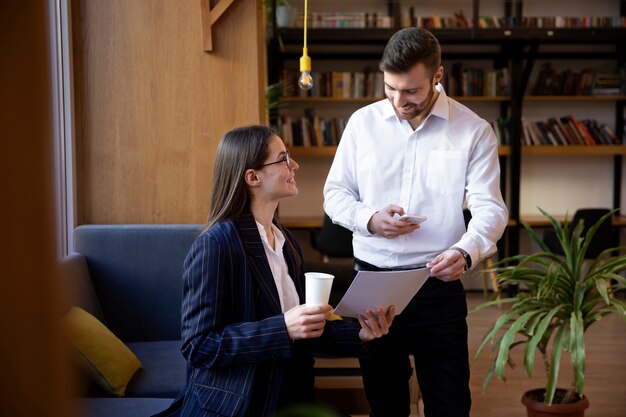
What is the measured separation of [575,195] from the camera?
7.79m

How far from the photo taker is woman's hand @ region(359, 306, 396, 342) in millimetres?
1963

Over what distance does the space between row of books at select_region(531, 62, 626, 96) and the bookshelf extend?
0.09m

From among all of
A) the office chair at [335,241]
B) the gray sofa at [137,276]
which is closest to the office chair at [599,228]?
the office chair at [335,241]

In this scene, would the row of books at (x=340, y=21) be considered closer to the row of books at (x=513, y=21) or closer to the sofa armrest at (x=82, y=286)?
the row of books at (x=513, y=21)

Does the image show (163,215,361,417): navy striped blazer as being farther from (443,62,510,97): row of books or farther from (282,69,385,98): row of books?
(443,62,510,97): row of books

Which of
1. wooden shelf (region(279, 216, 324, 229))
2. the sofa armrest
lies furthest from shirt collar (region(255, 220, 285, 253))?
wooden shelf (region(279, 216, 324, 229))

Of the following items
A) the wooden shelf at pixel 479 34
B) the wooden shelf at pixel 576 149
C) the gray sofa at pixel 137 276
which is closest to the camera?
the gray sofa at pixel 137 276

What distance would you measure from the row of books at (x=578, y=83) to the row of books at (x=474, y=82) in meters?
0.40

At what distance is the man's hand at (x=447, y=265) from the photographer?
7.12ft

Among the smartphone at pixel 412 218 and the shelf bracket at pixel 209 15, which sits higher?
the shelf bracket at pixel 209 15

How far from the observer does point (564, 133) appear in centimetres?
740

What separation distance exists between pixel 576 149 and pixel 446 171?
532 centimetres

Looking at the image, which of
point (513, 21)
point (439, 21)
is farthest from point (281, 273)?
point (513, 21)

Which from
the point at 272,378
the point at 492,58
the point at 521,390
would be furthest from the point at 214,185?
the point at 492,58
